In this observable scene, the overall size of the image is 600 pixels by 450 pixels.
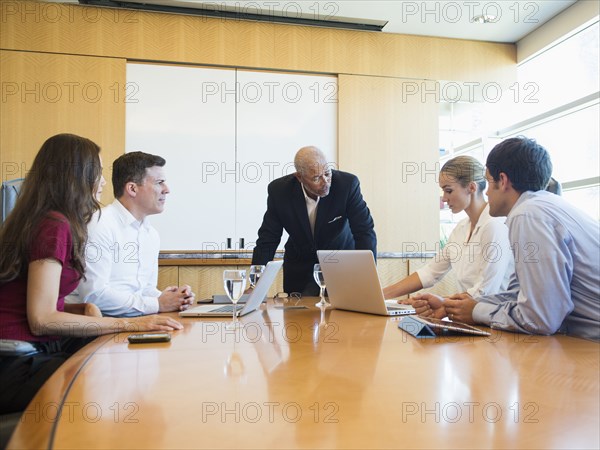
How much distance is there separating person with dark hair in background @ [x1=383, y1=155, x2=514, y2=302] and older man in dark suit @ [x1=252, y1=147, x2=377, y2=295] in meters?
0.44

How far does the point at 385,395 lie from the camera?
2.56 ft

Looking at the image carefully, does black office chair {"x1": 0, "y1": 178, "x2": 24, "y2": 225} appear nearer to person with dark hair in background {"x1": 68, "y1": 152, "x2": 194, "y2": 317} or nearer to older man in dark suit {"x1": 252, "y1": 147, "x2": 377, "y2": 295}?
person with dark hair in background {"x1": 68, "y1": 152, "x2": 194, "y2": 317}

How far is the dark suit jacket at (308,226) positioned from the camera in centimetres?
299

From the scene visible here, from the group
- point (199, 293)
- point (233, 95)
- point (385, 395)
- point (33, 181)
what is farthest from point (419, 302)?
point (233, 95)

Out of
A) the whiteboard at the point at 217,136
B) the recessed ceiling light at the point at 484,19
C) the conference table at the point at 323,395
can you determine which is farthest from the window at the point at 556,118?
the conference table at the point at 323,395

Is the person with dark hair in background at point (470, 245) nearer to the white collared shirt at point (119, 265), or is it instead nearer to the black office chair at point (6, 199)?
the white collared shirt at point (119, 265)

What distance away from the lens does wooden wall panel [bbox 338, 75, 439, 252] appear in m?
4.79

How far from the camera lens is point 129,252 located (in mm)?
2279

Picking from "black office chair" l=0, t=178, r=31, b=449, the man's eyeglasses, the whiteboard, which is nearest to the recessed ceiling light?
the whiteboard

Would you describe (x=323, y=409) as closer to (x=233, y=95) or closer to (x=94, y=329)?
(x=94, y=329)

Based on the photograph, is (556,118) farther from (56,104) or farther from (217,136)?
(56,104)

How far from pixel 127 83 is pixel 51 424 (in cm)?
417

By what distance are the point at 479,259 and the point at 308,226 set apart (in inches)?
38.8

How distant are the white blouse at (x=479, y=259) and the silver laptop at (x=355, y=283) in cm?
52
